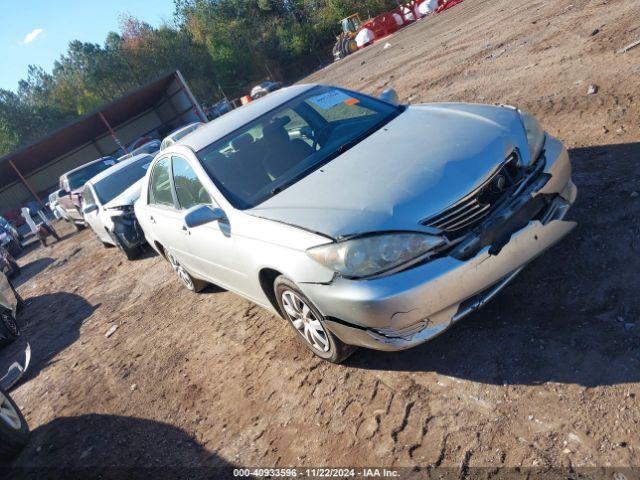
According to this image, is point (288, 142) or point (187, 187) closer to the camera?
point (288, 142)

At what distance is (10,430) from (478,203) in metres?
4.26

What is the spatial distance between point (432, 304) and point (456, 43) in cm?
1357

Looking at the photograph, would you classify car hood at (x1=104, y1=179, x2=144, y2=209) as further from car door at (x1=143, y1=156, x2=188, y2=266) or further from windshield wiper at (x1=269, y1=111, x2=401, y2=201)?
windshield wiper at (x1=269, y1=111, x2=401, y2=201)

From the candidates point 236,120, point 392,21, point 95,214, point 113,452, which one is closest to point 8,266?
point 95,214

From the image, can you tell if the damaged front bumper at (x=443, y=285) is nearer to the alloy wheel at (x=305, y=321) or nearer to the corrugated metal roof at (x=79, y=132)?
the alloy wheel at (x=305, y=321)

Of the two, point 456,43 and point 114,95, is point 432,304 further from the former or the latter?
point 114,95

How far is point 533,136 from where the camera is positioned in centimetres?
362

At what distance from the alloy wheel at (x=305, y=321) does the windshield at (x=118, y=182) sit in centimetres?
744

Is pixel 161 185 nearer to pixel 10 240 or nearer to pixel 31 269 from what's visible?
pixel 31 269

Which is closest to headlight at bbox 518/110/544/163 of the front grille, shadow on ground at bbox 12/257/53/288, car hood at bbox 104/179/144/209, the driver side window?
the front grille

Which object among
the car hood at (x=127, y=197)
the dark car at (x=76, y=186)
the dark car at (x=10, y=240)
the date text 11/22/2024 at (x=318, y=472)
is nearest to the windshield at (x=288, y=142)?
the date text 11/22/2024 at (x=318, y=472)

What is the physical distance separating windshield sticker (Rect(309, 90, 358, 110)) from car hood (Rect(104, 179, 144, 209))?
534 cm

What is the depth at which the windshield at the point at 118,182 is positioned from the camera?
399 inches

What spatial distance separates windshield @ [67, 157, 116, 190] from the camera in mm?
16312
